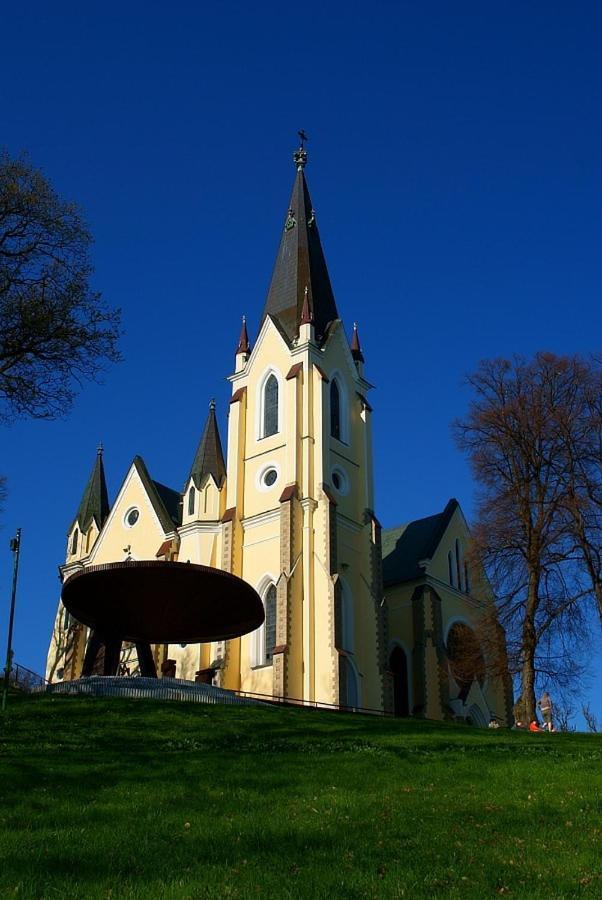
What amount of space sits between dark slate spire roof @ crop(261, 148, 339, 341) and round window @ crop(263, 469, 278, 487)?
279 inches

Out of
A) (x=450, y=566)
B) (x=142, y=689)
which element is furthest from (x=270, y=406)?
(x=142, y=689)

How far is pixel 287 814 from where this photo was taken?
42.3 ft

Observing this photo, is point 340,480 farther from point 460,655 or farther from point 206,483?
point 460,655

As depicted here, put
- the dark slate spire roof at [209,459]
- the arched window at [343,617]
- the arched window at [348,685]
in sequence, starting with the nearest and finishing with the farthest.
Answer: the arched window at [348,685] → the arched window at [343,617] → the dark slate spire roof at [209,459]

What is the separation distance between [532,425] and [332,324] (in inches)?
702

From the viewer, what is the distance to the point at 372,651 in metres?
43.6

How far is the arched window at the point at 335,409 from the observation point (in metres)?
48.0

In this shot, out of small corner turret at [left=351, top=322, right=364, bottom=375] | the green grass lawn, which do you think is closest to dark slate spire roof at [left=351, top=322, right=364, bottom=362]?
small corner turret at [left=351, top=322, right=364, bottom=375]

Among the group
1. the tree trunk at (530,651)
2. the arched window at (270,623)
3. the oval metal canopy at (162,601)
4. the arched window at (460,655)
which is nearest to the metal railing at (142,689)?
the oval metal canopy at (162,601)

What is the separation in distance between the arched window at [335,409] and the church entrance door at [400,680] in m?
10.5

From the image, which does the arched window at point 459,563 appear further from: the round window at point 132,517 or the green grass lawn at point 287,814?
the green grass lawn at point 287,814

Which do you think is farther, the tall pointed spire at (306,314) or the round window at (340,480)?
the tall pointed spire at (306,314)

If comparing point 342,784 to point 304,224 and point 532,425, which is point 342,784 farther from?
point 304,224

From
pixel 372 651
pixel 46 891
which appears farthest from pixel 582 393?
pixel 46 891
